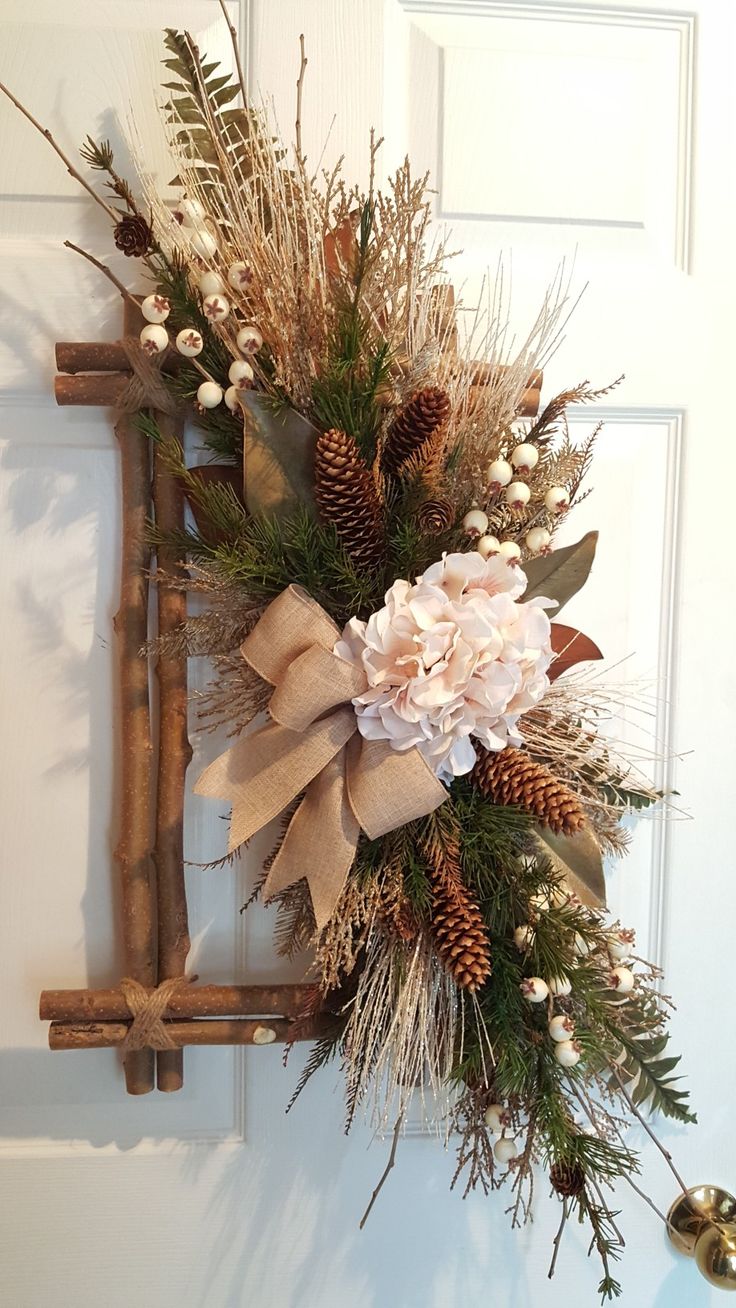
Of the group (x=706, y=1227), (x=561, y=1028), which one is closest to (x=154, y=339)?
(x=561, y=1028)

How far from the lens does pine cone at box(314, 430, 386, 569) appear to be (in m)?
0.56

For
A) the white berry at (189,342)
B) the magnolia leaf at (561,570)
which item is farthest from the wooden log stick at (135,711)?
the magnolia leaf at (561,570)

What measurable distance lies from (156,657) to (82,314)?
12.4 inches

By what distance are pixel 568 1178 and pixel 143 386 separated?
71 cm

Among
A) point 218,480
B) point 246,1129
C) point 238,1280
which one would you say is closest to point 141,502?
point 218,480

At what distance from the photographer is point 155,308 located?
638mm

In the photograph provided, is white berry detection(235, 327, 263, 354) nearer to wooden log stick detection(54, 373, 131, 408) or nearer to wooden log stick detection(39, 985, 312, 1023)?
wooden log stick detection(54, 373, 131, 408)

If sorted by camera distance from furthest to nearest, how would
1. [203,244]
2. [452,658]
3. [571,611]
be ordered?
[571,611], [203,244], [452,658]

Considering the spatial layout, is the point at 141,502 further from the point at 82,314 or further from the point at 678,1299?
the point at 678,1299

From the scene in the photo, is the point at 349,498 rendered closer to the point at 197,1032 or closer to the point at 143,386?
the point at 143,386

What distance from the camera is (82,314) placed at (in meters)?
0.75

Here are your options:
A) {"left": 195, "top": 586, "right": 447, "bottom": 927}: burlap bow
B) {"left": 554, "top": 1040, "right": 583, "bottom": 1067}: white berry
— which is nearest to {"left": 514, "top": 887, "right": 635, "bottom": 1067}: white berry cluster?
{"left": 554, "top": 1040, "right": 583, "bottom": 1067}: white berry

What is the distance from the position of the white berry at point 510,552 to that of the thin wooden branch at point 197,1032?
420mm

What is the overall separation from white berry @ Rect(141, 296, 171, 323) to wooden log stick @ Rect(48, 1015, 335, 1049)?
23.0 inches
